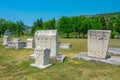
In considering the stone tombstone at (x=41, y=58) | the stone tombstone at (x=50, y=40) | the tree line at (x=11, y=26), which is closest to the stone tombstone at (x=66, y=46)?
the stone tombstone at (x=50, y=40)

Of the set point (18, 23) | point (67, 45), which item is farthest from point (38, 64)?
point (18, 23)

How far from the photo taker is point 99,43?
32.5ft

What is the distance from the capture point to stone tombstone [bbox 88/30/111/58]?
31.5 feet

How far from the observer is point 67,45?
15578 millimetres

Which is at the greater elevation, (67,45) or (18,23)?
(18,23)

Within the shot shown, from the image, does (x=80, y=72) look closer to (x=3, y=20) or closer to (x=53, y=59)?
(x=53, y=59)

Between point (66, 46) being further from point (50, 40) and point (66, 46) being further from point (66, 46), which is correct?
point (50, 40)

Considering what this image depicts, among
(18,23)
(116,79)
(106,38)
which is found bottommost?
(116,79)

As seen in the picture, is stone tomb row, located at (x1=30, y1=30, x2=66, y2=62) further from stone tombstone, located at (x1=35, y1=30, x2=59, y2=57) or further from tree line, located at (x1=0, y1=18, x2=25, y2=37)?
tree line, located at (x1=0, y1=18, x2=25, y2=37)

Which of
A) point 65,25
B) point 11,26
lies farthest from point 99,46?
point 11,26

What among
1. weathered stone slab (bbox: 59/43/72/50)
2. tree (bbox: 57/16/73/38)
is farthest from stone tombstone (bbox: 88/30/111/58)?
tree (bbox: 57/16/73/38)

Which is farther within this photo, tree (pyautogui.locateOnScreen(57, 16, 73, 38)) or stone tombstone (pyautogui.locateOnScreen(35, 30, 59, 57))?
tree (pyautogui.locateOnScreen(57, 16, 73, 38))

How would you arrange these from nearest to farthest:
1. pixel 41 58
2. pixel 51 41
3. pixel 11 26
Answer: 1. pixel 41 58
2. pixel 51 41
3. pixel 11 26

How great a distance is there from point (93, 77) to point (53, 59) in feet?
12.5
